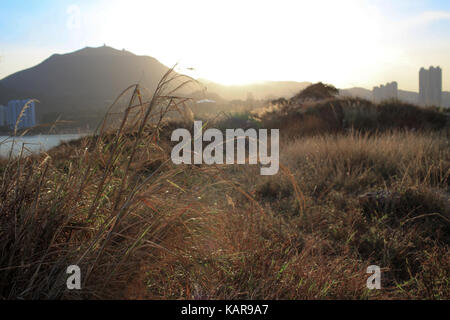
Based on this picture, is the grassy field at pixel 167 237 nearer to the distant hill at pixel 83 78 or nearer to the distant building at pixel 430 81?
the distant hill at pixel 83 78

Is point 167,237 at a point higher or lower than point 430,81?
lower

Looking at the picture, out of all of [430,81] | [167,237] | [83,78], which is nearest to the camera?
[167,237]

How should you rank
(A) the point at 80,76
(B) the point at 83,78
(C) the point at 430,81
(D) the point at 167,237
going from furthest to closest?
1. (A) the point at 80,76
2. (B) the point at 83,78
3. (C) the point at 430,81
4. (D) the point at 167,237

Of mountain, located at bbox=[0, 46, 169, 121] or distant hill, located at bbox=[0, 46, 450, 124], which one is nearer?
distant hill, located at bbox=[0, 46, 450, 124]

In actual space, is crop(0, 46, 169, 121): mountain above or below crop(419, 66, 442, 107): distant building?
above

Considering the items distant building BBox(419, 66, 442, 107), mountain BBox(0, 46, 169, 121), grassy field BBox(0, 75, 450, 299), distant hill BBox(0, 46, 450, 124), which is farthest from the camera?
mountain BBox(0, 46, 169, 121)

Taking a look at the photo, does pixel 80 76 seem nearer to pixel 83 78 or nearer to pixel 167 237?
pixel 83 78

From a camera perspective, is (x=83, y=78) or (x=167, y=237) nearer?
(x=167, y=237)

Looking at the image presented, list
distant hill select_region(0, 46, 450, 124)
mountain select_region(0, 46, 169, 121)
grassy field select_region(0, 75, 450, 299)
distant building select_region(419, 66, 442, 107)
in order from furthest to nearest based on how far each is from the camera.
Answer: mountain select_region(0, 46, 169, 121), distant hill select_region(0, 46, 450, 124), distant building select_region(419, 66, 442, 107), grassy field select_region(0, 75, 450, 299)

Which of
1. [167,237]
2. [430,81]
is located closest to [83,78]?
[430,81]

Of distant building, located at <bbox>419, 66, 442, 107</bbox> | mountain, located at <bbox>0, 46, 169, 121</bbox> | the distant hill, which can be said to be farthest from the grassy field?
mountain, located at <bbox>0, 46, 169, 121</bbox>

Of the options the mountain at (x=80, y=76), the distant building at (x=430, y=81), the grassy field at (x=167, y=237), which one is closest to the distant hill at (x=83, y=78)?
the mountain at (x=80, y=76)

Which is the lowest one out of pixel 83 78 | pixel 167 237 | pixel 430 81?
pixel 167 237

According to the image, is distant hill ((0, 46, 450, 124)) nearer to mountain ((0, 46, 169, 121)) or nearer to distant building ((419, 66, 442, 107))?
mountain ((0, 46, 169, 121))
